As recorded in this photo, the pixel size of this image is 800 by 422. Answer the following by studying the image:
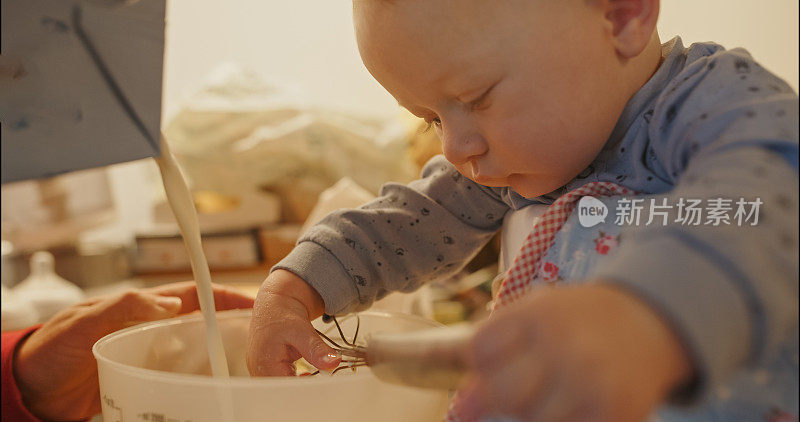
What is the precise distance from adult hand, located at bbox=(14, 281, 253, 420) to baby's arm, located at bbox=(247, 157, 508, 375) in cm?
12

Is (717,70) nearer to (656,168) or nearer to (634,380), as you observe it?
(656,168)

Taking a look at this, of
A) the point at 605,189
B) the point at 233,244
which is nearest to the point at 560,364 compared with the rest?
the point at 605,189

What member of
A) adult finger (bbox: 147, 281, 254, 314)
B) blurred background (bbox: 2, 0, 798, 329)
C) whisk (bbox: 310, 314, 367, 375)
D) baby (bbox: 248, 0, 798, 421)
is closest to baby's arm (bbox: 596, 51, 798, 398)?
baby (bbox: 248, 0, 798, 421)

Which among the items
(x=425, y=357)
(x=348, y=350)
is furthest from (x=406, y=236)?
(x=425, y=357)

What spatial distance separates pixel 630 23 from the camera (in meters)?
0.43

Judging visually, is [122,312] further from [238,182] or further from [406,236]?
[238,182]

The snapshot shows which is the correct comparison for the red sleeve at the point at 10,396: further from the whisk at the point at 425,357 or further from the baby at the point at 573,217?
the whisk at the point at 425,357

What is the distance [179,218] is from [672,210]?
1.01 feet

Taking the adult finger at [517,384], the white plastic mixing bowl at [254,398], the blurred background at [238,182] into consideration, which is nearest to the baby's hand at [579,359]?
the adult finger at [517,384]

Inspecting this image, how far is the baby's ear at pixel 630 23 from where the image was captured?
1.42 feet

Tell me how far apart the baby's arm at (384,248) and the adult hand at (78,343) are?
116 mm

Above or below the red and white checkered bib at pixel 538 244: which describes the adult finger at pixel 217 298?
below

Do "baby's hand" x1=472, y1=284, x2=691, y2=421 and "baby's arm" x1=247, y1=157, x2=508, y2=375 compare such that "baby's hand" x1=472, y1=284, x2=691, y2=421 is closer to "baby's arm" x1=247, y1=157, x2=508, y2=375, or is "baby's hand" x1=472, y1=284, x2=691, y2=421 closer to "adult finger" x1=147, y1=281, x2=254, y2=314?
"baby's arm" x1=247, y1=157, x2=508, y2=375

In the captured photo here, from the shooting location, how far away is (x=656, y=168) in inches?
16.2
